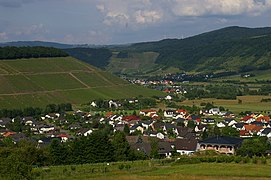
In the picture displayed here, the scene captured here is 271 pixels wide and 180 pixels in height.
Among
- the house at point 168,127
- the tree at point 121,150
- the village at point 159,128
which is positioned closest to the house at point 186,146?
the village at point 159,128

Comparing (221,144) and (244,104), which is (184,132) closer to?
(221,144)

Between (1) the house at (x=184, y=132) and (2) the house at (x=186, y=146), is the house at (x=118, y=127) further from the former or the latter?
(2) the house at (x=186, y=146)

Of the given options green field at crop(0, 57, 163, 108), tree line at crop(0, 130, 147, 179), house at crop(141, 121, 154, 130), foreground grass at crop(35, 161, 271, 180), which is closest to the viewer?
foreground grass at crop(35, 161, 271, 180)

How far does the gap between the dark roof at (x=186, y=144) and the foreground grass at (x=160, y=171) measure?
17.3 meters

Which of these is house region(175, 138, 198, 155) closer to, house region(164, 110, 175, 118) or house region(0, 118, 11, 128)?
house region(164, 110, 175, 118)

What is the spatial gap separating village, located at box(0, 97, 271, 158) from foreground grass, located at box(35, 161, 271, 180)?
1386cm

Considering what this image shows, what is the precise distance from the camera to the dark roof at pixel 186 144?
61.2 meters

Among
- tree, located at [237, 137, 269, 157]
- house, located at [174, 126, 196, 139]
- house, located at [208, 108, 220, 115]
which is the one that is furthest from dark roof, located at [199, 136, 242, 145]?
house, located at [208, 108, 220, 115]

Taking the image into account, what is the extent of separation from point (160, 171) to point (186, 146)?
2237cm

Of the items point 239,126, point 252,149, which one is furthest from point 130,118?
point 252,149

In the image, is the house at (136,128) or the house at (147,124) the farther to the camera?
the house at (147,124)

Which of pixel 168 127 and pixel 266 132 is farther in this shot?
pixel 168 127

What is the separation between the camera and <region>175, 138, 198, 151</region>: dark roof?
61.2 meters

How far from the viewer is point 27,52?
489 ft
